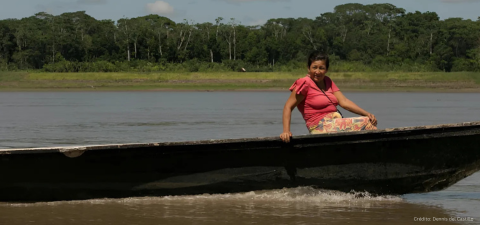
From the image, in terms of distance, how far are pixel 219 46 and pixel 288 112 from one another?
5421 cm

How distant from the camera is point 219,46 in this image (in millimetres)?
59125

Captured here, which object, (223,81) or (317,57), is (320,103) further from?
(223,81)

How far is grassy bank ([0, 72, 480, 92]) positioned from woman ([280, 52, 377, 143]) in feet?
113

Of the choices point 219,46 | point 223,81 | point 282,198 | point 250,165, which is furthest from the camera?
point 219,46

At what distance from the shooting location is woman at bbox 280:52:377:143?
541 cm

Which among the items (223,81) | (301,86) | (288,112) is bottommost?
(223,81)

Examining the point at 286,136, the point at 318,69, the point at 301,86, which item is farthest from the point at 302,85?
the point at 286,136

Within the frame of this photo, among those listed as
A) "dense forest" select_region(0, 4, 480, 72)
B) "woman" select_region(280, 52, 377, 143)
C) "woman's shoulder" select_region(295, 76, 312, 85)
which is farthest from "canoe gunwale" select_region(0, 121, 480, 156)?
"dense forest" select_region(0, 4, 480, 72)

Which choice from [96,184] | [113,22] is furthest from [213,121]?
[113,22]

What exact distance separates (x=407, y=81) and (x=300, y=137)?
124 ft

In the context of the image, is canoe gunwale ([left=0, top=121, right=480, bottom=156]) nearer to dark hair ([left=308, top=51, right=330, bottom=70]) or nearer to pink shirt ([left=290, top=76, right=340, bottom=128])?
pink shirt ([left=290, top=76, right=340, bottom=128])

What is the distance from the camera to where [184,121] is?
48.1ft

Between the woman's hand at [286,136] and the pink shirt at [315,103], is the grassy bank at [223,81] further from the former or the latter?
the woman's hand at [286,136]

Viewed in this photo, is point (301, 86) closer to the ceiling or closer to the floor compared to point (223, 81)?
closer to the ceiling
